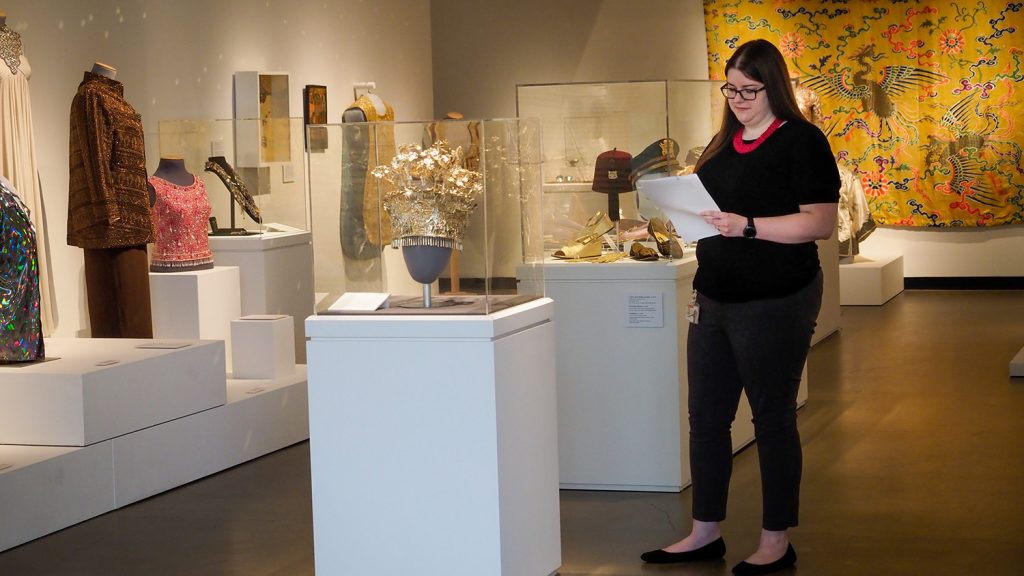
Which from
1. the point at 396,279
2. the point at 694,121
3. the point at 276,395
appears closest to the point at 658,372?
the point at 694,121

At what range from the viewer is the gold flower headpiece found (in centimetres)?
373

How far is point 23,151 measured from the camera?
6.27 metres

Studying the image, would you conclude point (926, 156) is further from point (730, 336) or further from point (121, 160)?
point (730, 336)

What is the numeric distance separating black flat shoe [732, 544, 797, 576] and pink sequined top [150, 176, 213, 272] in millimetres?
3998

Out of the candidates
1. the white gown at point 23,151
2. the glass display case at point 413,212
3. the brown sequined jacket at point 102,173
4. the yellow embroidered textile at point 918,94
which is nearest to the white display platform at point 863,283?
the yellow embroidered textile at point 918,94

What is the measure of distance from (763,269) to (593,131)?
1.74 metres

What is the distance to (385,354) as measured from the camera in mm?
3615

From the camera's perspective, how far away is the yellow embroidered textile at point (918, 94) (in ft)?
40.0

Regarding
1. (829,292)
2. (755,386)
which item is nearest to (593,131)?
(755,386)

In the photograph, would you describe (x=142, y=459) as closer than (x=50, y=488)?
No

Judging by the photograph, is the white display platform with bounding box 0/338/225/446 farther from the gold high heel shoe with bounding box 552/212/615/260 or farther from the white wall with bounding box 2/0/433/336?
the gold high heel shoe with bounding box 552/212/615/260

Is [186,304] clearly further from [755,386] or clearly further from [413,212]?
[755,386]

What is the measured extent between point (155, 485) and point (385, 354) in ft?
7.41

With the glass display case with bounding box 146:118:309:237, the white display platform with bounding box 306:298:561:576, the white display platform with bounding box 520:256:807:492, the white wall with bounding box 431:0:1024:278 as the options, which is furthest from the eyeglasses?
the white wall with bounding box 431:0:1024:278
